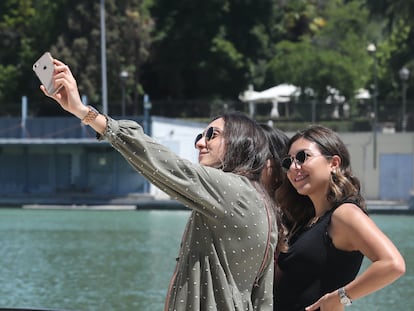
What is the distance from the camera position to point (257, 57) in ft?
175

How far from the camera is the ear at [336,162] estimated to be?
364 cm

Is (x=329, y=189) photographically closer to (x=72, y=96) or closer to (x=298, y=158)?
(x=298, y=158)

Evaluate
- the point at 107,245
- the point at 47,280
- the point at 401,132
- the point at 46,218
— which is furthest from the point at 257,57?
the point at 47,280


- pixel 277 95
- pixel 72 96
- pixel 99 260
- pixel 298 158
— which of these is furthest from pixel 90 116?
pixel 277 95

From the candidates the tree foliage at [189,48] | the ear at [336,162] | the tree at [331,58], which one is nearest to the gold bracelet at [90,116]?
the ear at [336,162]

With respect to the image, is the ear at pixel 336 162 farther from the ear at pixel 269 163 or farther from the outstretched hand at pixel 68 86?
the outstretched hand at pixel 68 86

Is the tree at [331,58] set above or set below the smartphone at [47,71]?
above

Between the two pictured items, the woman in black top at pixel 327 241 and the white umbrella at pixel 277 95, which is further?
the white umbrella at pixel 277 95

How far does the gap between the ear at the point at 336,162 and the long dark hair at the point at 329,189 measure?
0.01 meters

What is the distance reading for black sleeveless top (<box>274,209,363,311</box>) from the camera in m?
Result: 3.50

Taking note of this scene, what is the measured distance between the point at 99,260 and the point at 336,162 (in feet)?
46.4

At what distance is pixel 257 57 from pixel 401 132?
58.5 ft

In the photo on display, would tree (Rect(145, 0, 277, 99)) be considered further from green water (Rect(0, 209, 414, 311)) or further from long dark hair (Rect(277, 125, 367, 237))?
long dark hair (Rect(277, 125, 367, 237))

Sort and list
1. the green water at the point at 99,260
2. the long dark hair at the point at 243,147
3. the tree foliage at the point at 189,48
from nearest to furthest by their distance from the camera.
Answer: the long dark hair at the point at 243,147 → the green water at the point at 99,260 → the tree foliage at the point at 189,48
